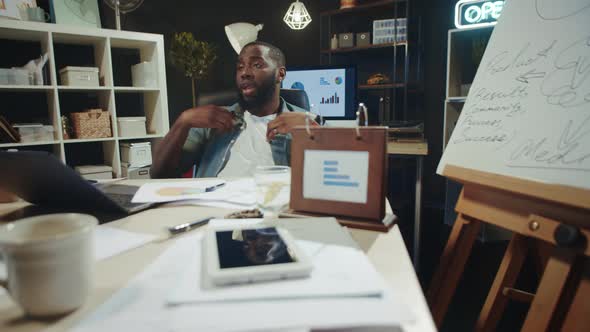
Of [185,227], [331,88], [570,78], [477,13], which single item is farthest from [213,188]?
[477,13]

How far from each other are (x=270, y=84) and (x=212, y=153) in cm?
38

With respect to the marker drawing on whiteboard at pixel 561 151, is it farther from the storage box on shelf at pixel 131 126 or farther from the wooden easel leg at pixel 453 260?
the storage box on shelf at pixel 131 126

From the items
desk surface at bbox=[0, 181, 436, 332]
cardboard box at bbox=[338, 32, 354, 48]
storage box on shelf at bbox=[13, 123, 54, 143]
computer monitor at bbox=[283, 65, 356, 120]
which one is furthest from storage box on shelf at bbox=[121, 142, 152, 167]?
desk surface at bbox=[0, 181, 436, 332]

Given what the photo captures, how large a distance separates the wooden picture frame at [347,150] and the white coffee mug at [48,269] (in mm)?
434

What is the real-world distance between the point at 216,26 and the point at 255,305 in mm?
3795

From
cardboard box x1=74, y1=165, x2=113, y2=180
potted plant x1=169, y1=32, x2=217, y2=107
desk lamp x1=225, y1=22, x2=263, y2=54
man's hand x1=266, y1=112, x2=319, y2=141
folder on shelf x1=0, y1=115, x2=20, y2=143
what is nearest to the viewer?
man's hand x1=266, y1=112, x2=319, y2=141

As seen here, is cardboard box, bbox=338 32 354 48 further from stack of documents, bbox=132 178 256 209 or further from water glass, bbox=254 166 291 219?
water glass, bbox=254 166 291 219

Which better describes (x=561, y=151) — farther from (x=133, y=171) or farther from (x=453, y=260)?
(x=133, y=171)

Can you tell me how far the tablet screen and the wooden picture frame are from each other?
180 mm

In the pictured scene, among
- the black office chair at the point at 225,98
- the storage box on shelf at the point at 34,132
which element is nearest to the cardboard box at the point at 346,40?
the black office chair at the point at 225,98

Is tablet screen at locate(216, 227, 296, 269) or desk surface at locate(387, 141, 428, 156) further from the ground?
tablet screen at locate(216, 227, 296, 269)

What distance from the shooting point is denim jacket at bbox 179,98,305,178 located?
1.45 m

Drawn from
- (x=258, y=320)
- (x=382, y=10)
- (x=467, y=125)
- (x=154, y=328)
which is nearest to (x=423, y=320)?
(x=258, y=320)

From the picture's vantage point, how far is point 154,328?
1.16ft
